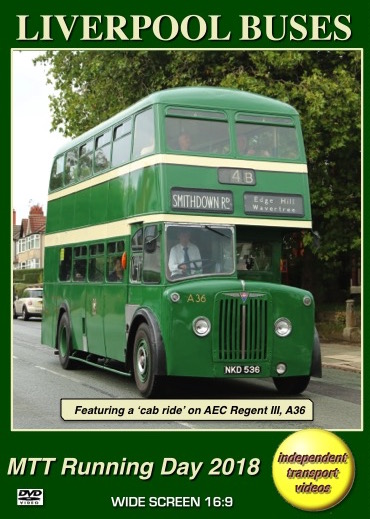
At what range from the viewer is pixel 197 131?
12.9 metres

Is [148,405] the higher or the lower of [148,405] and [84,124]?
the lower

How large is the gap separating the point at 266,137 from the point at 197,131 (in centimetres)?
104

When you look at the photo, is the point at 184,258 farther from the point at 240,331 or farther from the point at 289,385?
the point at 289,385

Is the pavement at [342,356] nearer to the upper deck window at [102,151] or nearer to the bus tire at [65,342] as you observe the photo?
the bus tire at [65,342]

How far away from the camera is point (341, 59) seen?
73.5ft

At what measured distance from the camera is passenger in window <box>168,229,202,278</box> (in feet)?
41.0

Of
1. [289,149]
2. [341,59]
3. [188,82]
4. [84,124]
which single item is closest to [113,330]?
[289,149]

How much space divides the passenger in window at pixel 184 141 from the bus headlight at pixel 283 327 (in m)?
2.65

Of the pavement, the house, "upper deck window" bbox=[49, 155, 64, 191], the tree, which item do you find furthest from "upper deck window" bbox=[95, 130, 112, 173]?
the house

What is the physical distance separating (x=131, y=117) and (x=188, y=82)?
8347 mm

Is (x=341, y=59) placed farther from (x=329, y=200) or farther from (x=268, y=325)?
(x=268, y=325)

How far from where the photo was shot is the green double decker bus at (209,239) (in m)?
12.1

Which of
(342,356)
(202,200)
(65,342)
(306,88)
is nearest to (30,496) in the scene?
(202,200)

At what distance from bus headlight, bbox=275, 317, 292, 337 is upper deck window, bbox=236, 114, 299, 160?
2.38 metres
